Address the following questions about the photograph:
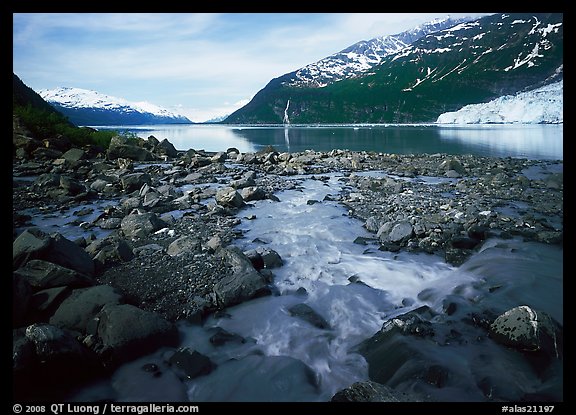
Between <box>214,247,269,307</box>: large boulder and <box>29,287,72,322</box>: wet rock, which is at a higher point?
<box>29,287,72,322</box>: wet rock

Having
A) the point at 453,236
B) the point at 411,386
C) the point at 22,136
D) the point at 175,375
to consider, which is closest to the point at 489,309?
the point at 411,386

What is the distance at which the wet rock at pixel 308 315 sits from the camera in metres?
5.49

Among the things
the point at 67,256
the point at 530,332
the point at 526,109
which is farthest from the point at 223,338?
the point at 526,109

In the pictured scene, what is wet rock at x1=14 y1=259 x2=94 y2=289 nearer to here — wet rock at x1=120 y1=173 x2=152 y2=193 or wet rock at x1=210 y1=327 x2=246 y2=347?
wet rock at x1=210 y1=327 x2=246 y2=347

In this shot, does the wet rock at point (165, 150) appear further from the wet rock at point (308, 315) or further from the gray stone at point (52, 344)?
the gray stone at point (52, 344)

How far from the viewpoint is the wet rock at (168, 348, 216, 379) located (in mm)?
4230

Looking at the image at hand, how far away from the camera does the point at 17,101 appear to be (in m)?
32.1

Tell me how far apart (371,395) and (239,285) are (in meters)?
3.27

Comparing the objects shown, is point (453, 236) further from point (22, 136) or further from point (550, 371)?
point (22, 136)

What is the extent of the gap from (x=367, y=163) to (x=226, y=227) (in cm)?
1678

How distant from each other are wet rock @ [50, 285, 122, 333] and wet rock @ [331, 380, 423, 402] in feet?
12.4

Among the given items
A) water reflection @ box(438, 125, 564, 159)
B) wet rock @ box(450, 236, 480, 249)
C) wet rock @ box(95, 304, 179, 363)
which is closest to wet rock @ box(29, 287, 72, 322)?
wet rock @ box(95, 304, 179, 363)

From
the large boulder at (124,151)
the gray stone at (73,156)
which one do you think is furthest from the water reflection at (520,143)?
the gray stone at (73,156)

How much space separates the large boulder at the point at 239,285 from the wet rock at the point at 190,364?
4.51 ft
